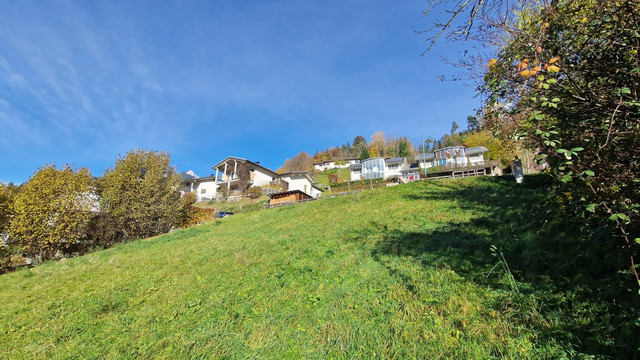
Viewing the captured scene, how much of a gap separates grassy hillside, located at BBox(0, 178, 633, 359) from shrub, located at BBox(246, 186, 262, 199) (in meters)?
33.0

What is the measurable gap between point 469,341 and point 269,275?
4128 millimetres

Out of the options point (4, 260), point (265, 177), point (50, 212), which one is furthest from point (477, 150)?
point (4, 260)

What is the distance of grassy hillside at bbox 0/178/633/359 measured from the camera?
9.39 feet

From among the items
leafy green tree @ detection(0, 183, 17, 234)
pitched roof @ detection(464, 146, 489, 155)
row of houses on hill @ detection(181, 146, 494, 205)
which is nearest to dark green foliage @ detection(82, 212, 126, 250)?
leafy green tree @ detection(0, 183, 17, 234)

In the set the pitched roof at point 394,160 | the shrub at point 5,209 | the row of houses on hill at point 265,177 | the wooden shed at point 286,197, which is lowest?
the wooden shed at point 286,197

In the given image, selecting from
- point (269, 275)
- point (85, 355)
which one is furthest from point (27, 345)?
point (269, 275)

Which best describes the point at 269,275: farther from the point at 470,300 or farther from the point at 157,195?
the point at 157,195

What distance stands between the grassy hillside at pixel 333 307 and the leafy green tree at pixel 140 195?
44.3 feet

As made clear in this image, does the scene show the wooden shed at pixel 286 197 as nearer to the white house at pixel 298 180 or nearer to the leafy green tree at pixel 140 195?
the leafy green tree at pixel 140 195

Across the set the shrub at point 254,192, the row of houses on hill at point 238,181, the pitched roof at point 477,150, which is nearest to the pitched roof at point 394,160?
the pitched roof at point 477,150

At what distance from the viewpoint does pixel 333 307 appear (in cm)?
398

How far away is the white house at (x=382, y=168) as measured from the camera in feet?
193

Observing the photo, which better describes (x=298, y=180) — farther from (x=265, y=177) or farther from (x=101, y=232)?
(x=101, y=232)

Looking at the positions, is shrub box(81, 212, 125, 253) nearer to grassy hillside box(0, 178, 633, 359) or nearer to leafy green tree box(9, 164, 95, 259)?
leafy green tree box(9, 164, 95, 259)
